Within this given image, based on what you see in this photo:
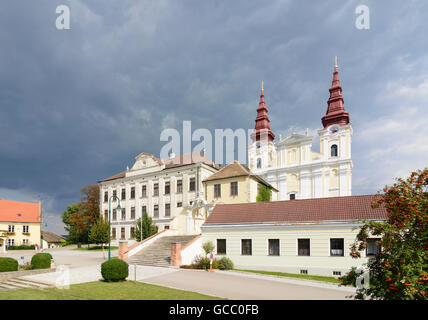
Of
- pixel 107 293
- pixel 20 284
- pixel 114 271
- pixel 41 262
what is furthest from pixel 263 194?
pixel 20 284

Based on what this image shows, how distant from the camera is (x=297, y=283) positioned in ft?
54.7

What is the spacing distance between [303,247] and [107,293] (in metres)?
14.0

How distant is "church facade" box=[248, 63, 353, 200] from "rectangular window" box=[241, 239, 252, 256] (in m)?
33.8

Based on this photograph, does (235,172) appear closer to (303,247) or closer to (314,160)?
(303,247)

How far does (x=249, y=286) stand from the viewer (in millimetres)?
15430

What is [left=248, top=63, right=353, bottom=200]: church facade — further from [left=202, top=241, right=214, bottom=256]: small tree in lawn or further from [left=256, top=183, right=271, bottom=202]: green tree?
[left=202, top=241, right=214, bottom=256]: small tree in lawn

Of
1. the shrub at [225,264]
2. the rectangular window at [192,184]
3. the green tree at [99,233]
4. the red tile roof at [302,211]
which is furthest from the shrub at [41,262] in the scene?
the rectangular window at [192,184]

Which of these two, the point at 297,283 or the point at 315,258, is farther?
the point at 315,258

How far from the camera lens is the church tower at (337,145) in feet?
167

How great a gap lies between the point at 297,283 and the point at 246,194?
1802 centimetres

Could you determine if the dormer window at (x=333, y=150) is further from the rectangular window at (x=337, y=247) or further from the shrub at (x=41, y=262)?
the shrub at (x=41, y=262)

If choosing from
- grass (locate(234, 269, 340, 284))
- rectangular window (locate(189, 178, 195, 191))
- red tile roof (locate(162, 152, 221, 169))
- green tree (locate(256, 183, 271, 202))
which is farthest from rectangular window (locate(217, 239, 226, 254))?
red tile roof (locate(162, 152, 221, 169))
